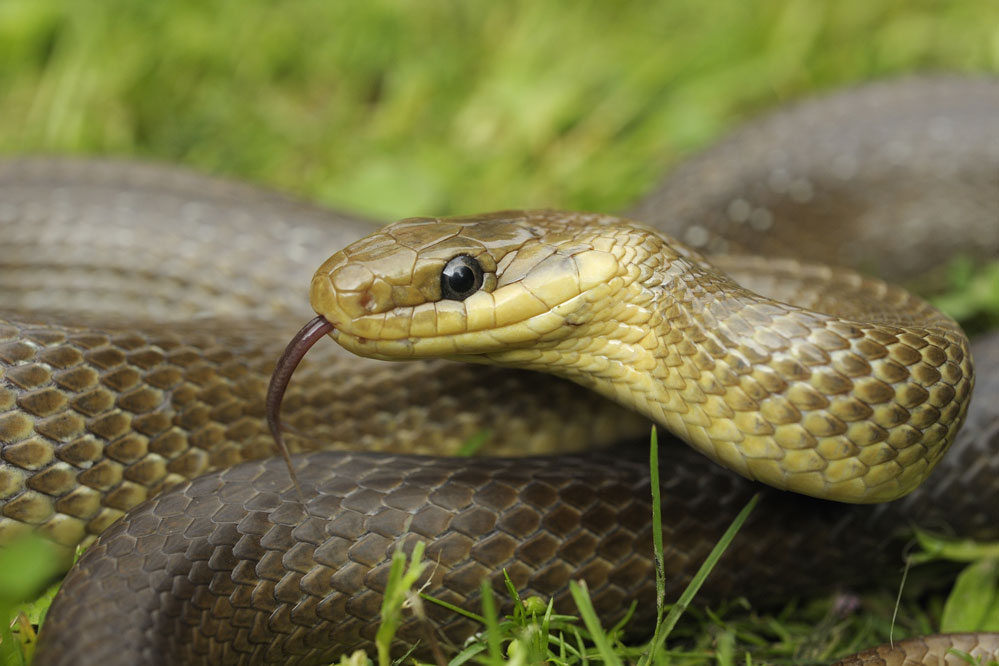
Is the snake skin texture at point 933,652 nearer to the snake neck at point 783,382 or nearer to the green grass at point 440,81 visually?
the snake neck at point 783,382

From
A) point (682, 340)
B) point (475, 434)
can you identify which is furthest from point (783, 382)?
point (475, 434)

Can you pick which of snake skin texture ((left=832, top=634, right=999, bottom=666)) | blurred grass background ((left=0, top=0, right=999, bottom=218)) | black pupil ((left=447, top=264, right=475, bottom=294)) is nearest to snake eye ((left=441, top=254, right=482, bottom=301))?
black pupil ((left=447, top=264, right=475, bottom=294))

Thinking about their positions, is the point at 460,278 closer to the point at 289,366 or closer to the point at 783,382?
the point at 289,366

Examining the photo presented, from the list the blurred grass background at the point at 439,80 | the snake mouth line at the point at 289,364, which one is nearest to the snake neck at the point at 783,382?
the snake mouth line at the point at 289,364

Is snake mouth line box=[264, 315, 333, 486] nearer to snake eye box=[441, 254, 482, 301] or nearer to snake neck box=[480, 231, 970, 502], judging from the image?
snake eye box=[441, 254, 482, 301]

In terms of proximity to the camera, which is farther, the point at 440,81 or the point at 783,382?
the point at 440,81

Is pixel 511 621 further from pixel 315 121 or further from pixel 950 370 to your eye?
pixel 315 121

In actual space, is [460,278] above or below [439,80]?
above
